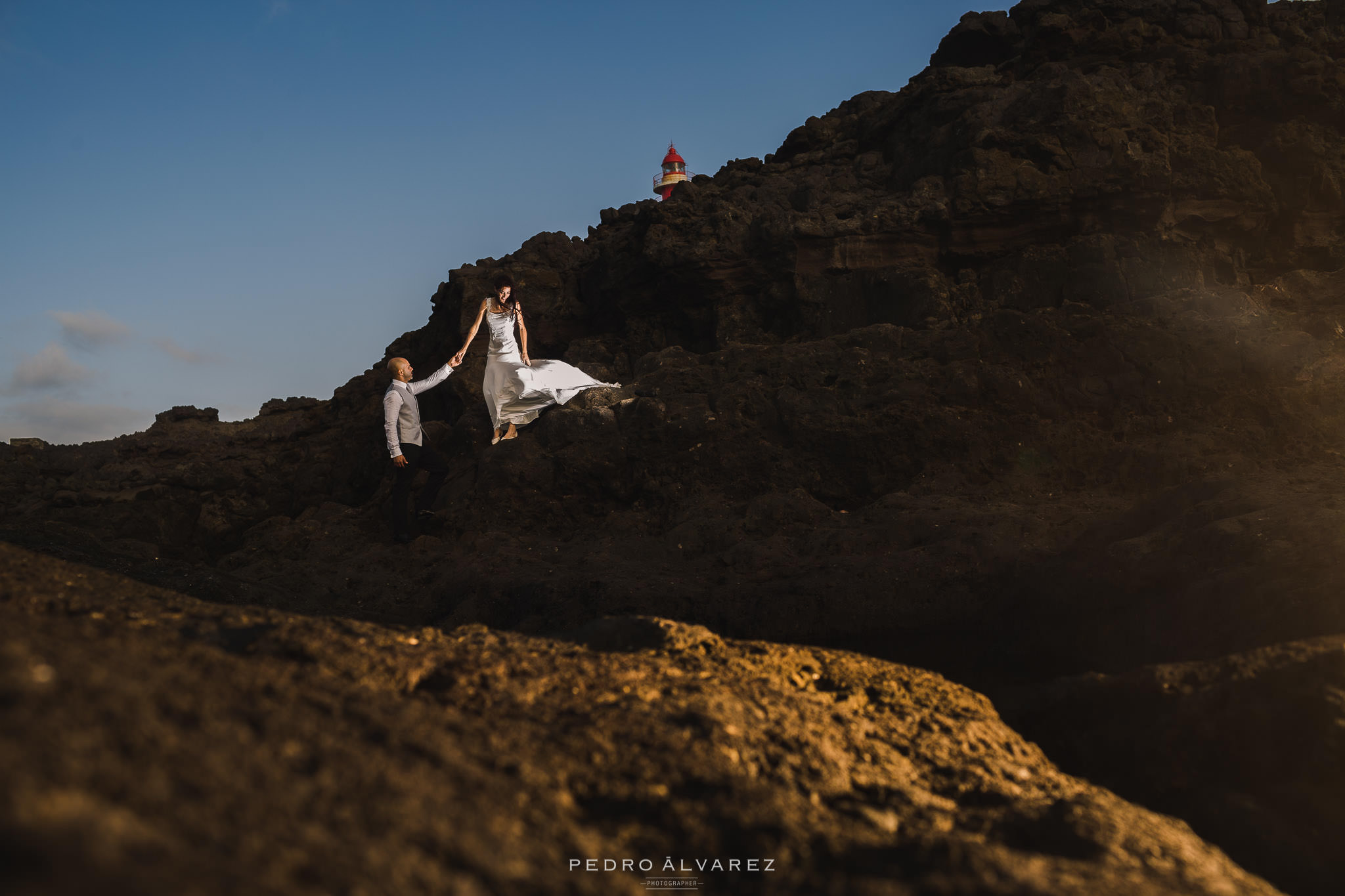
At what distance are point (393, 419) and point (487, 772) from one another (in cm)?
646

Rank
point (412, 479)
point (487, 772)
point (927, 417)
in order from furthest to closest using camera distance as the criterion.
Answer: point (412, 479) → point (927, 417) → point (487, 772)

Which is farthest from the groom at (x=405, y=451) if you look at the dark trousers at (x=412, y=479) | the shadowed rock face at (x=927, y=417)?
the shadowed rock face at (x=927, y=417)

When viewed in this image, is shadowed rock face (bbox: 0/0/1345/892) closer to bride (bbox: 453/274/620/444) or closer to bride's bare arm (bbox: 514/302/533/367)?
bride (bbox: 453/274/620/444)

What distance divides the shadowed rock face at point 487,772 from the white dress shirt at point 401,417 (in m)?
4.65

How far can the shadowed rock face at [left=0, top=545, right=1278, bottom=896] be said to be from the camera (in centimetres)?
141

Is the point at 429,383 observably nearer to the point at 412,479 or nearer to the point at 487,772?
the point at 412,479

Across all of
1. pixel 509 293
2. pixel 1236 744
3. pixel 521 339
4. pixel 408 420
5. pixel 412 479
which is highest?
pixel 509 293

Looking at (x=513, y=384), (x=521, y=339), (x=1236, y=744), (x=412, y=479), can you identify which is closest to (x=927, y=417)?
(x=513, y=384)

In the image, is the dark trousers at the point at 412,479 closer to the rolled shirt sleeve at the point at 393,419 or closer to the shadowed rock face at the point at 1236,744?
the rolled shirt sleeve at the point at 393,419

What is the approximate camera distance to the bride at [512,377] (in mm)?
8539

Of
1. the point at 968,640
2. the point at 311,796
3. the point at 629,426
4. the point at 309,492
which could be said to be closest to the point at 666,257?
the point at 629,426

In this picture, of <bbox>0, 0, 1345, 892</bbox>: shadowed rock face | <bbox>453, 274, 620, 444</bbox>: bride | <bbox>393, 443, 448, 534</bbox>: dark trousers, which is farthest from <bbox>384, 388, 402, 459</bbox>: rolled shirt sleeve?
<bbox>453, 274, 620, 444</bbox>: bride

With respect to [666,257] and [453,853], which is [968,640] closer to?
[453,853]

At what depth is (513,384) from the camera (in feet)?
28.0
